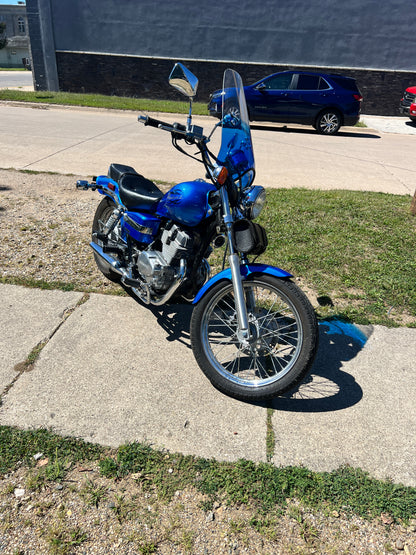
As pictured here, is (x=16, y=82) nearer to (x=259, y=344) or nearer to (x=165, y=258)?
(x=165, y=258)

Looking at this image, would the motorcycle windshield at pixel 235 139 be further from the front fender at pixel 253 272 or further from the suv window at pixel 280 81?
the suv window at pixel 280 81

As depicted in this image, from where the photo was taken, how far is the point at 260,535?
2.06 m

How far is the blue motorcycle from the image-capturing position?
8.71ft

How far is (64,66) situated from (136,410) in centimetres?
2062

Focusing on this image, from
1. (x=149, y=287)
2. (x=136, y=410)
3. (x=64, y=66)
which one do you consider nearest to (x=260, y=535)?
(x=136, y=410)

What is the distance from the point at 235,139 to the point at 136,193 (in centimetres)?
91

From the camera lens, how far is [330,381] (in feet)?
9.95

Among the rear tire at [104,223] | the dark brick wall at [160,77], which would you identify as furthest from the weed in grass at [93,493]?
the dark brick wall at [160,77]

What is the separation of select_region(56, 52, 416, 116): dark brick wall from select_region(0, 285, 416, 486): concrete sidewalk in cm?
1720

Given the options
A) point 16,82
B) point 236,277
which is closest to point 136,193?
point 236,277

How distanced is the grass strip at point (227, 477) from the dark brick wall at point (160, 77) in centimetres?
1834

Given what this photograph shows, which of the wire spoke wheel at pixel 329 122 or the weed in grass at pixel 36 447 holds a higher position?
the weed in grass at pixel 36 447

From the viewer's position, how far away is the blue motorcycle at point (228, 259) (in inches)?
105

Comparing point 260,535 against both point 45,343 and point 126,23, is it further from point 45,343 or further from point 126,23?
point 126,23
